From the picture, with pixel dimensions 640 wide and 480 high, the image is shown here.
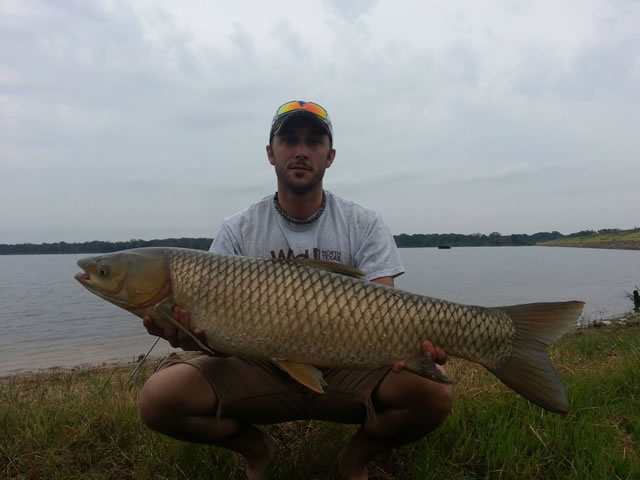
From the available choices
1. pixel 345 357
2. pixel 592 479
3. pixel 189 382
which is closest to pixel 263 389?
pixel 189 382

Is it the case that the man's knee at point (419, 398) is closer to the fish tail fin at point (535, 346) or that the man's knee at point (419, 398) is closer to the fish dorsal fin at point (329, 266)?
the fish tail fin at point (535, 346)

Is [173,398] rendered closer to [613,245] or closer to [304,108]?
[304,108]

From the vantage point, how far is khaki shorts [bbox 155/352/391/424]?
2.38 m

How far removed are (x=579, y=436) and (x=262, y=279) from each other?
1.91 meters

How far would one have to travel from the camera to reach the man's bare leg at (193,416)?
2238 millimetres

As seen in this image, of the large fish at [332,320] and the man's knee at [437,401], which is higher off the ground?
the large fish at [332,320]

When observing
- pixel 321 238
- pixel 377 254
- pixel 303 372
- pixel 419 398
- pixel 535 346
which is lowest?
pixel 419 398

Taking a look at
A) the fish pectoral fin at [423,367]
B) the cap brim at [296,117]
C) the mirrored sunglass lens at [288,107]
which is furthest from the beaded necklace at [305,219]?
the fish pectoral fin at [423,367]

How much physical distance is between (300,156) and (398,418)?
1658 mm

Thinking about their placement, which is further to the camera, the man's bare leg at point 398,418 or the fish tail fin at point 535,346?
the man's bare leg at point 398,418

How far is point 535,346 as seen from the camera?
7.22 ft

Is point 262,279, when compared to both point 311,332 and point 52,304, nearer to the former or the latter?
point 311,332

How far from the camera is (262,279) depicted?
7.25 ft

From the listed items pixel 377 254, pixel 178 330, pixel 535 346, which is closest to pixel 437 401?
pixel 535 346
